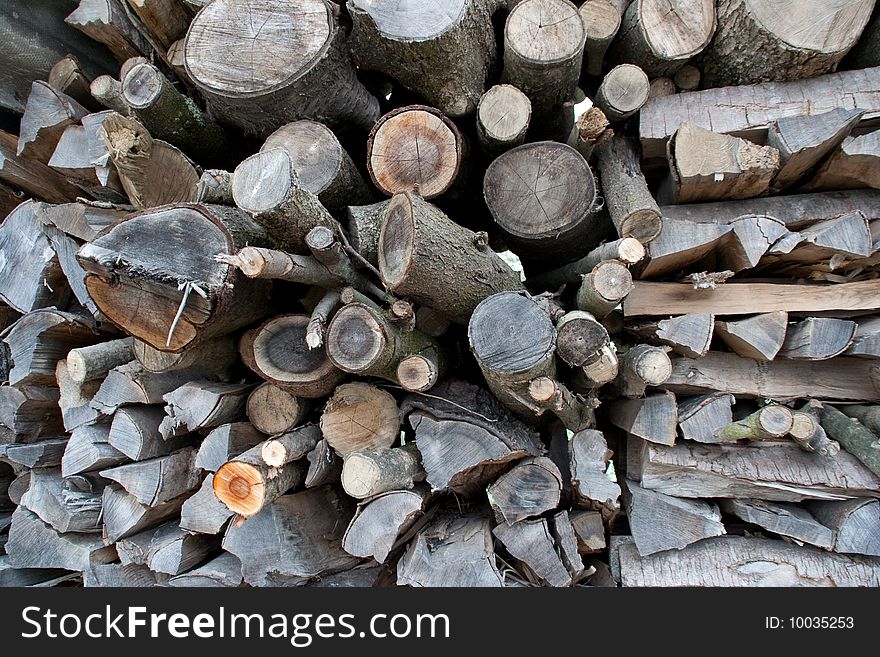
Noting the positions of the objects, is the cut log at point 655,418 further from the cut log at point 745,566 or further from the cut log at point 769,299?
the cut log at point 745,566

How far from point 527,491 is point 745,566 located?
0.83 meters

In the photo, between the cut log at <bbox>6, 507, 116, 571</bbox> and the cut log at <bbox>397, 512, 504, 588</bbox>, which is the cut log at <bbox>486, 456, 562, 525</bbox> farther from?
the cut log at <bbox>6, 507, 116, 571</bbox>

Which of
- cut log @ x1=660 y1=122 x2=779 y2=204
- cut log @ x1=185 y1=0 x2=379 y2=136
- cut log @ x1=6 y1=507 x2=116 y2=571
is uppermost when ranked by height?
cut log @ x1=185 y1=0 x2=379 y2=136

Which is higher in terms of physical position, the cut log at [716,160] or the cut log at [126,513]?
the cut log at [716,160]

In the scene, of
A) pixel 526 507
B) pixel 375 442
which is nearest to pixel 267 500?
pixel 375 442

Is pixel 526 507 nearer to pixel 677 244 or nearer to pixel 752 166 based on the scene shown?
pixel 677 244

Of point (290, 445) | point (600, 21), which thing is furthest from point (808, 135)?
point (290, 445)

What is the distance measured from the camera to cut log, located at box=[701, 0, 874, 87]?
1971 millimetres

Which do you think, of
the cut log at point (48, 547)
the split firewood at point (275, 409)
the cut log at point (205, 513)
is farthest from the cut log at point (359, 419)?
the cut log at point (48, 547)

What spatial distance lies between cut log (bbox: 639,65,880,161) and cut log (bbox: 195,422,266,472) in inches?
74.2

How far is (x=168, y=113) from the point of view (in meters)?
2.13

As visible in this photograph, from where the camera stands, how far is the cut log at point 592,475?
192cm

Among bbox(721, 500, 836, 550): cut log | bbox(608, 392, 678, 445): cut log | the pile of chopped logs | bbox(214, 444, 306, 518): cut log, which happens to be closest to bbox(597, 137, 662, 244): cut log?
the pile of chopped logs

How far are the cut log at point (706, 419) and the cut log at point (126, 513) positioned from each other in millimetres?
1941
